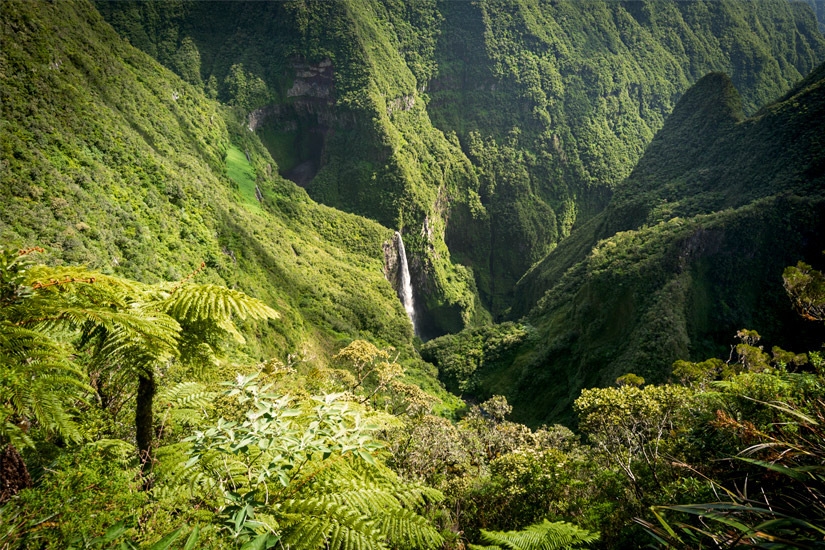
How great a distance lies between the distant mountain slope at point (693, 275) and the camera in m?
34.8

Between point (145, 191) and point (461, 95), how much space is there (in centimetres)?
10294

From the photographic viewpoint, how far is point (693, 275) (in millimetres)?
38031

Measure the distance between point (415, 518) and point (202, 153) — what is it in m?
57.8

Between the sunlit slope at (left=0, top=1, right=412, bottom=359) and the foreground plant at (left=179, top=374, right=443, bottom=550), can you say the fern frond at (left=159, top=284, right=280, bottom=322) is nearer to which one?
the foreground plant at (left=179, top=374, right=443, bottom=550)

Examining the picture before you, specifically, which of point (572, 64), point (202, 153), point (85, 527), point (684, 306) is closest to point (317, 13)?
point (202, 153)

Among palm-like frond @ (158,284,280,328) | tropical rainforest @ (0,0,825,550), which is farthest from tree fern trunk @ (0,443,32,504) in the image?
palm-like frond @ (158,284,280,328)

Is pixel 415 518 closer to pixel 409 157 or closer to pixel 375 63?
pixel 409 157

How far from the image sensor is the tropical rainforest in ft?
8.18

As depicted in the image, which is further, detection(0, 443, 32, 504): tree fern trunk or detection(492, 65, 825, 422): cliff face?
detection(492, 65, 825, 422): cliff face

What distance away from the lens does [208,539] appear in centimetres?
212

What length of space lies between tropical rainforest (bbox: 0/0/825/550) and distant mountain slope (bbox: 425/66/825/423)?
0.29 metres

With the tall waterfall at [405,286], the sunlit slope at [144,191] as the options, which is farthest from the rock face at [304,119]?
the tall waterfall at [405,286]

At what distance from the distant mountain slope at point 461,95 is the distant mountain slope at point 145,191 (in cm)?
2604

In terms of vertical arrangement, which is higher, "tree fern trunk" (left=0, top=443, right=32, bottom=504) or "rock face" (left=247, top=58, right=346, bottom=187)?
"rock face" (left=247, top=58, right=346, bottom=187)
